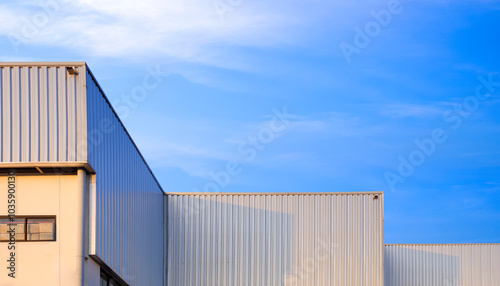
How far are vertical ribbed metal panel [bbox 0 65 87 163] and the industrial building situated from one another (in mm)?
29

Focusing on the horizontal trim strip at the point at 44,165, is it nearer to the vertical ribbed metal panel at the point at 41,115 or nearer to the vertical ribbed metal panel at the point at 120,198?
the vertical ribbed metal panel at the point at 41,115

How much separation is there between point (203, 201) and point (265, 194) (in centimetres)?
305

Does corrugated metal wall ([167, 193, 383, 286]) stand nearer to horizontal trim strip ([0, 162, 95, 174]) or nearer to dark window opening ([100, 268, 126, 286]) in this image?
dark window opening ([100, 268, 126, 286])

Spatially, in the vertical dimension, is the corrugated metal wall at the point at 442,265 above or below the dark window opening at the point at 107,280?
above

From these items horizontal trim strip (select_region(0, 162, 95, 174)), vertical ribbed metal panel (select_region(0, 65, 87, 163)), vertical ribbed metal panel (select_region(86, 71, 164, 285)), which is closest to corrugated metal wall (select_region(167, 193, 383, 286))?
vertical ribbed metal panel (select_region(86, 71, 164, 285))

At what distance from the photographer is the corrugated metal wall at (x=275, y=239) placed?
38.6 meters

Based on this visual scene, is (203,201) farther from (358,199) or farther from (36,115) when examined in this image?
(36,115)

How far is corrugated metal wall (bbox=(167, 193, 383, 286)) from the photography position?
38594 mm

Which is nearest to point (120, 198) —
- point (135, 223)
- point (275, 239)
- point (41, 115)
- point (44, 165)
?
point (135, 223)

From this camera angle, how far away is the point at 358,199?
39.1 m

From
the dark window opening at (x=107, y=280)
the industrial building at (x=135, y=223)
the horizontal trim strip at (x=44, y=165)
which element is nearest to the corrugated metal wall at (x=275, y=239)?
the industrial building at (x=135, y=223)

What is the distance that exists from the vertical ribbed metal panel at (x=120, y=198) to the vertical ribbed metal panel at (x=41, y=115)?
17.8 inches

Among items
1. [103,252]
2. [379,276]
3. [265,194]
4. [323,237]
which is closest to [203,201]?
[265,194]

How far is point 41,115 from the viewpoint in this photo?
2328 cm
